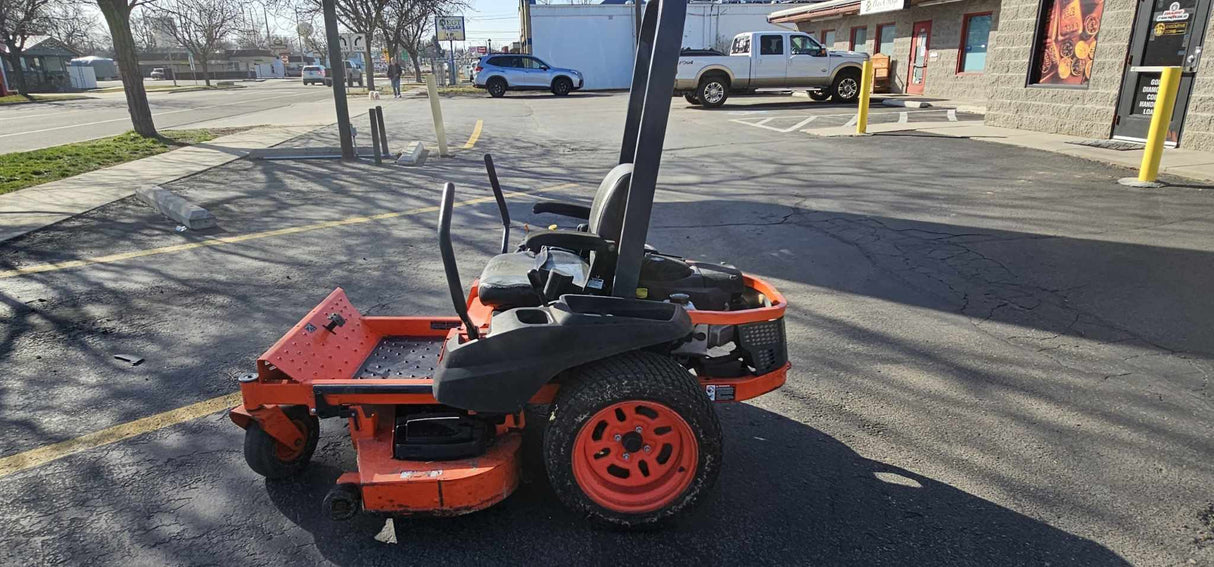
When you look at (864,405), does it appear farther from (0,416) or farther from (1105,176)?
(1105,176)

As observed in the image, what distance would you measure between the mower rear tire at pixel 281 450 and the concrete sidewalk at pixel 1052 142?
10291 millimetres

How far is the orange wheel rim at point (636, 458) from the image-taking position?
2.59 meters

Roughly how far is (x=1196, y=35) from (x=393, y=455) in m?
12.4

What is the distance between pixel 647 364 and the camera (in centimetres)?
259

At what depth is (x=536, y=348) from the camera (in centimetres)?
245

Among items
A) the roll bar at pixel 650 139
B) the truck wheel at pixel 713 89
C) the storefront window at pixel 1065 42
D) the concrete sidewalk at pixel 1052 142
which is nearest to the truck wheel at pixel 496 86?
the truck wheel at pixel 713 89

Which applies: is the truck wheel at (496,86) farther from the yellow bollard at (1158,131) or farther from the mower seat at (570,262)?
the mower seat at (570,262)

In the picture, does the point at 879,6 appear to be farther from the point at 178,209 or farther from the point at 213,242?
the point at 213,242

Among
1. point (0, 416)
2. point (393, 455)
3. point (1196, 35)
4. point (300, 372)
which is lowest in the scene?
point (0, 416)

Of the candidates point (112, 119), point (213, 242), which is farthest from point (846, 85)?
point (112, 119)

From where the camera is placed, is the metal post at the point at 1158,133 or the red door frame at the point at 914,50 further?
the red door frame at the point at 914,50

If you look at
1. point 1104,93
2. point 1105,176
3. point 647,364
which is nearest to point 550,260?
point 647,364

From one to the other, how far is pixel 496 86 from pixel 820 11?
1396 cm

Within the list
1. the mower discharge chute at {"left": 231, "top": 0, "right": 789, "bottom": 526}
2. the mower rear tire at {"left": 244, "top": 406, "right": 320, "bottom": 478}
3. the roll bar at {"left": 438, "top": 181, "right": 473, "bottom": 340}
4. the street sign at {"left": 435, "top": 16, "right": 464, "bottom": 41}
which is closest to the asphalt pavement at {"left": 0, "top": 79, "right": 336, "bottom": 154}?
the mower rear tire at {"left": 244, "top": 406, "right": 320, "bottom": 478}
